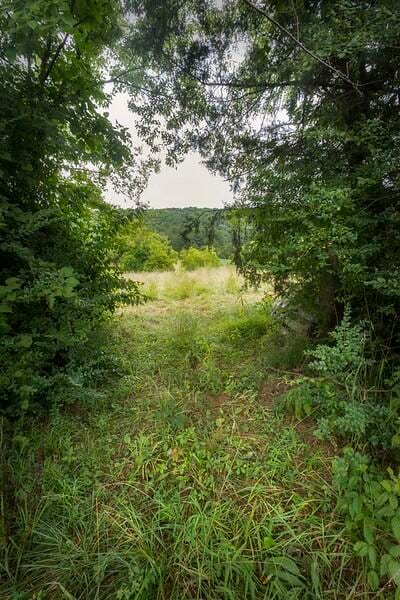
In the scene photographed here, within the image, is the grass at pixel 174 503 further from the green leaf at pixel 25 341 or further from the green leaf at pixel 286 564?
the green leaf at pixel 25 341

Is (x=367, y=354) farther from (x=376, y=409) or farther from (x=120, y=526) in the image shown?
(x=120, y=526)

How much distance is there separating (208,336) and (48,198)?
1956 millimetres

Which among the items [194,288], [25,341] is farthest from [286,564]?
[194,288]

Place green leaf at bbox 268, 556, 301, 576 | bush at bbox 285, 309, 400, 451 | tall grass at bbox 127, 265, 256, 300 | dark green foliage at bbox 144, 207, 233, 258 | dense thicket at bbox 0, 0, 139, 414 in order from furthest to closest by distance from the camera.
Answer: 1. tall grass at bbox 127, 265, 256, 300
2. dark green foliage at bbox 144, 207, 233, 258
3. dense thicket at bbox 0, 0, 139, 414
4. bush at bbox 285, 309, 400, 451
5. green leaf at bbox 268, 556, 301, 576

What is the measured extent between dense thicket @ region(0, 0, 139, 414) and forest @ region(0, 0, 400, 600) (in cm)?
2

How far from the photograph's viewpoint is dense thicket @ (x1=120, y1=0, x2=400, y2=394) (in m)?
1.55

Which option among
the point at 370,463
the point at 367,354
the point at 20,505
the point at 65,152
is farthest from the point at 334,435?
the point at 65,152

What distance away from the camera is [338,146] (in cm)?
192

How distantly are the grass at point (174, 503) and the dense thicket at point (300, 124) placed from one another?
2.69 ft

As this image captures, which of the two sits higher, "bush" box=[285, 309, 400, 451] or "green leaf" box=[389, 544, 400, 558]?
"bush" box=[285, 309, 400, 451]

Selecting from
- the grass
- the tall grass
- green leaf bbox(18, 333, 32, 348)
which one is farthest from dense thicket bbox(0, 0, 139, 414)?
the tall grass

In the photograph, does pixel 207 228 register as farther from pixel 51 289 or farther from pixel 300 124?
pixel 51 289

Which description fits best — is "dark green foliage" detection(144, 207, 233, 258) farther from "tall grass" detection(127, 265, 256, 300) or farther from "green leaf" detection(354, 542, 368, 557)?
"tall grass" detection(127, 265, 256, 300)

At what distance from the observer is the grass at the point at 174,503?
43.4 inches
